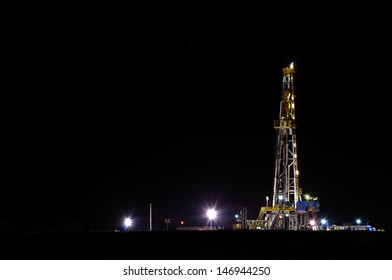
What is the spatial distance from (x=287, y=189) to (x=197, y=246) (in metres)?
44.1

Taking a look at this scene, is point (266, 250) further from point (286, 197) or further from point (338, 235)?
point (286, 197)

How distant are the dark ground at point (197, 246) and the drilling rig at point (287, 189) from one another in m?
37.9

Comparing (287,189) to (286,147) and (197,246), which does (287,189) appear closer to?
(286,147)

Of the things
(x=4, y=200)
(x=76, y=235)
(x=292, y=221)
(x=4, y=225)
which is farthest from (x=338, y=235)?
(x=4, y=200)

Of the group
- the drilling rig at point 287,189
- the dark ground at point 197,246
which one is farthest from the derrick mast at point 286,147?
the dark ground at point 197,246

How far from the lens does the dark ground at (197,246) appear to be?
31797mm

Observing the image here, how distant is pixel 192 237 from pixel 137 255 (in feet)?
16.7

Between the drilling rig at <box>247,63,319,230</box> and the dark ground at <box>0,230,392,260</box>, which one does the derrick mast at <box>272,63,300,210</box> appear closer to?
the drilling rig at <box>247,63,319,230</box>

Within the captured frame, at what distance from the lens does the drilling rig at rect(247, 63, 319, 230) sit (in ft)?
249

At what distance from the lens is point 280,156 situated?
77625 mm

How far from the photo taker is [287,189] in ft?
251

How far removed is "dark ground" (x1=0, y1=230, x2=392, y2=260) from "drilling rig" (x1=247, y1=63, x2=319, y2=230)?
3786 centimetres

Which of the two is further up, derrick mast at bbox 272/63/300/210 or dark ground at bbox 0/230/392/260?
derrick mast at bbox 272/63/300/210

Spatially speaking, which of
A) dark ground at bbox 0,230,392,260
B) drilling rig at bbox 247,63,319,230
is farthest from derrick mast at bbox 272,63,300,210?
dark ground at bbox 0,230,392,260
